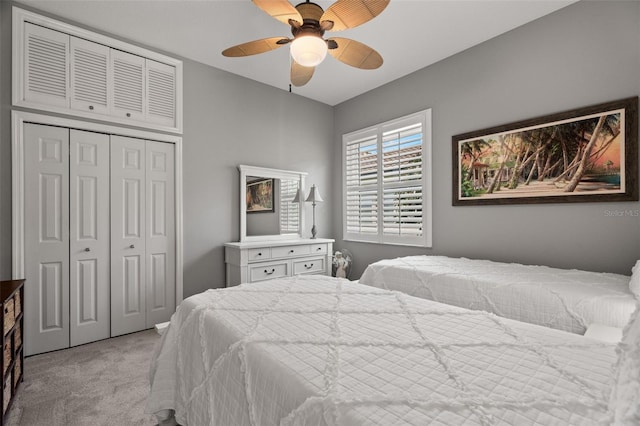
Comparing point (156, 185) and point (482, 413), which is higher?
point (156, 185)

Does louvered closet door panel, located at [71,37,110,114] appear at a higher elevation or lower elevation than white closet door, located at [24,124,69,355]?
higher

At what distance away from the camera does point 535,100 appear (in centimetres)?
266

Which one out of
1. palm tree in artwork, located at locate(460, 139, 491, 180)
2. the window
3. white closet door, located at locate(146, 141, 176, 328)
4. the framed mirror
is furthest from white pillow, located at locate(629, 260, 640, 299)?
white closet door, located at locate(146, 141, 176, 328)

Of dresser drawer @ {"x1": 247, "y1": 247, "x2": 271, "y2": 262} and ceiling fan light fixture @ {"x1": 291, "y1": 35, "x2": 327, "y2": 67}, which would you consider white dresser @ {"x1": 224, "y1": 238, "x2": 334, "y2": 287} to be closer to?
dresser drawer @ {"x1": 247, "y1": 247, "x2": 271, "y2": 262}

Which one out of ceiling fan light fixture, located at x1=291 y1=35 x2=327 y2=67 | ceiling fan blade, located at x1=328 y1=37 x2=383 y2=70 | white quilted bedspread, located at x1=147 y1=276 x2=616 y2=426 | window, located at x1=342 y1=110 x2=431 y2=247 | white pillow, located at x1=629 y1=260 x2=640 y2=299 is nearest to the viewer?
white quilted bedspread, located at x1=147 y1=276 x2=616 y2=426

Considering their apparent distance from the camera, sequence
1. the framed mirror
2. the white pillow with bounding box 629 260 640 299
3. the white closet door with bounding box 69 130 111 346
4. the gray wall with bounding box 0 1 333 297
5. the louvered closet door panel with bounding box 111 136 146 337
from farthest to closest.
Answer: the framed mirror, the gray wall with bounding box 0 1 333 297, the louvered closet door panel with bounding box 111 136 146 337, the white closet door with bounding box 69 130 111 346, the white pillow with bounding box 629 260 640 299

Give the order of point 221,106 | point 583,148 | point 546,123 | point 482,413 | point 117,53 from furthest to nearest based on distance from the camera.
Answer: point 221,106
point 117,53
point 546,123
point 583,148
point 482,413

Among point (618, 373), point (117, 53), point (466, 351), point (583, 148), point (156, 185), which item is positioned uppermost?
point (117, 53)

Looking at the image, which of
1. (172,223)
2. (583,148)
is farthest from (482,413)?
(172,223)

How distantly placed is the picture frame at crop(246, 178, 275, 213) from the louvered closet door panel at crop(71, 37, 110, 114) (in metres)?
1.62

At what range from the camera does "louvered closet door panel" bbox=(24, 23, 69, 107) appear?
8.02 feet

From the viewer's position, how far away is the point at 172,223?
3184 millimetres

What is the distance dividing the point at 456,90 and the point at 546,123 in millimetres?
963

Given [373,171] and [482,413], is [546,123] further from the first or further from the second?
[482,413]
